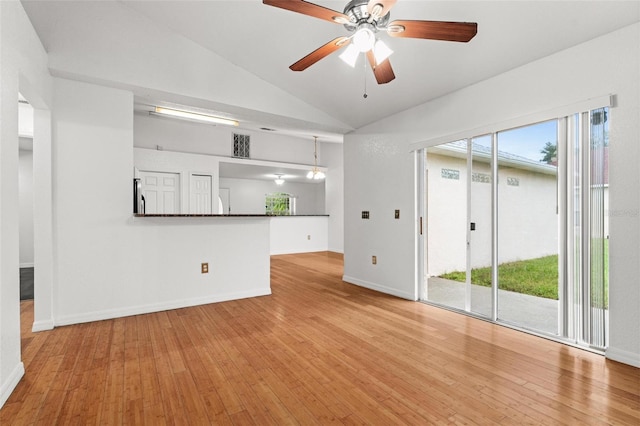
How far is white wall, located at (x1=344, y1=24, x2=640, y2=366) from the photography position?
2.28 metres

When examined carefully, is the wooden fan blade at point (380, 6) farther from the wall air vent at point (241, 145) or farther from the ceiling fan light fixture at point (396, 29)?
the wall air vent at point (241, 145)

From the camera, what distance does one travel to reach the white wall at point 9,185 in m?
1.89

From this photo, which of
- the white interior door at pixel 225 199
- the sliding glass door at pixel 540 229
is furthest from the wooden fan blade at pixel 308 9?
the white interior door at pixel 225 199

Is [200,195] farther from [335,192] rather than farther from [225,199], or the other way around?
[335,192]

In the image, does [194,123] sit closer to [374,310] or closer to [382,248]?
[382,248]

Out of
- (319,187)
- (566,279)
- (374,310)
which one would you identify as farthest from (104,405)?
(319,187)

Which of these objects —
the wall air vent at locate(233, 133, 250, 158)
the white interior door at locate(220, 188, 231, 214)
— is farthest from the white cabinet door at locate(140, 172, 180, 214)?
the white interior door at locate(220, 188, 231, 214)

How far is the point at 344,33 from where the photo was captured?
2.99 m

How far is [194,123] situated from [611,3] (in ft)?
21.3

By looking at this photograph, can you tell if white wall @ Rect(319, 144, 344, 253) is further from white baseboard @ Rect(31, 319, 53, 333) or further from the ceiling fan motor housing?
white baseboard @ Rect(31, 319, 53, 333)

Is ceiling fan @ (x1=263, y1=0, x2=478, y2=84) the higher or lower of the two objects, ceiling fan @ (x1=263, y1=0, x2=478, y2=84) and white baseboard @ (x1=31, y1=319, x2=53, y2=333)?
the higher

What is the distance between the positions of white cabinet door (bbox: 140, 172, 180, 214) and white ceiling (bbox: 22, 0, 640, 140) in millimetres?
2945

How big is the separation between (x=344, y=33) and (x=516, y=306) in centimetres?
355

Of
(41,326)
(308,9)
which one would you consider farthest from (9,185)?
(308,9)
